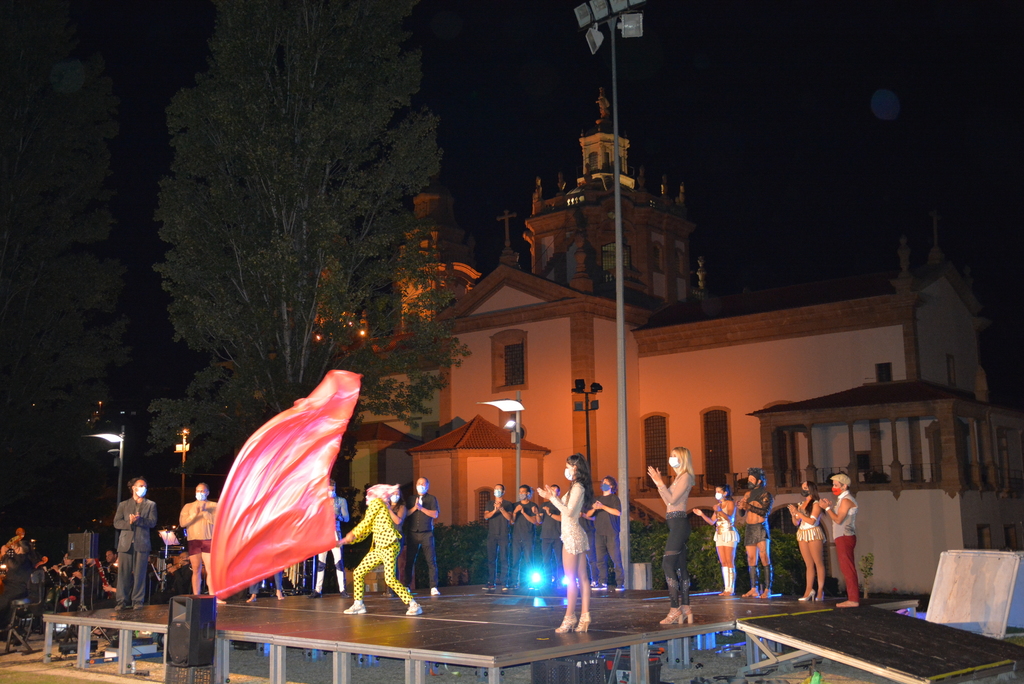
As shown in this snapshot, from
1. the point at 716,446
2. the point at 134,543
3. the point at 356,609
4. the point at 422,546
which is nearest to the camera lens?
the point at 356,609

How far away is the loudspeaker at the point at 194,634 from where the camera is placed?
9344 millimetres

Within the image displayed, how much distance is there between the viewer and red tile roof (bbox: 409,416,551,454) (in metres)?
35.6

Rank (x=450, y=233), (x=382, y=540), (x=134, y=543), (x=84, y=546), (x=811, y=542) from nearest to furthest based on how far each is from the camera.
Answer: (x=382, y=540)
(x=811, y=542)
(x=134, y=543)
(x=84, y=546)
(x=450, y=233)

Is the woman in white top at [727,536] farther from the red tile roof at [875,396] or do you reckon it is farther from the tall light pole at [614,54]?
the red tile roof at [875,396]

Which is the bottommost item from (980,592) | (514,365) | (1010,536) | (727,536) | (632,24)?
(1010,536)

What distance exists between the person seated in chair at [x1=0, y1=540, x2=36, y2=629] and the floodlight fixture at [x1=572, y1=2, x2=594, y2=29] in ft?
45.1

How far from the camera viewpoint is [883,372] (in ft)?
108

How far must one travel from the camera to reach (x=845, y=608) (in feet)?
36.8

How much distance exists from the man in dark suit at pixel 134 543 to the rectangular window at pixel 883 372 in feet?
87.9

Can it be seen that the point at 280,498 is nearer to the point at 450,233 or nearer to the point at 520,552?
the point at 520,552

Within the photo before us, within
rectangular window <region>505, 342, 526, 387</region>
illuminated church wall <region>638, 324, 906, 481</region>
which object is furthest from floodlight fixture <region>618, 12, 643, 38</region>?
rectangular window <region>505, 342, 526, 387</region>

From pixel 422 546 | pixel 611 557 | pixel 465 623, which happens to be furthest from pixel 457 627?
pixel 611 557

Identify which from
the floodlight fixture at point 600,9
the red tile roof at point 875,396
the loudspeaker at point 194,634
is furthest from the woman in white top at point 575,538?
the red tile roof at point 875,396

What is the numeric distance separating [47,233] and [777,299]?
26236 mm
